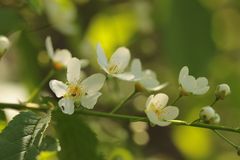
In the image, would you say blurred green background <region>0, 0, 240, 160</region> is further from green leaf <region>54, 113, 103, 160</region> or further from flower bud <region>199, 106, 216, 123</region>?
flower bud <region>199, 106, 216, 123</region>

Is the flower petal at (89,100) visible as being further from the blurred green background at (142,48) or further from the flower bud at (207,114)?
the blurred green background at (142,48)

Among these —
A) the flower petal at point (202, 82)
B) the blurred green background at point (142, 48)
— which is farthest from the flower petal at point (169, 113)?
the blurred green background at point (142, 48)

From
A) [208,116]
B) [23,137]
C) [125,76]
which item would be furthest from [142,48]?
[23,137]

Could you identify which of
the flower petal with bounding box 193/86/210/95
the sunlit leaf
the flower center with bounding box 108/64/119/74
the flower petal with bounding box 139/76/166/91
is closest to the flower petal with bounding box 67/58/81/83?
the flower center with bounding box 108/64/119/74

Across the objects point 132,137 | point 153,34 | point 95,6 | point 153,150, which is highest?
point 95,6

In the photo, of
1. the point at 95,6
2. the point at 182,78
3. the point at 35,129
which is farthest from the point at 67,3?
the point at 35,129

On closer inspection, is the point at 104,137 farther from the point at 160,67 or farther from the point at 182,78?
the point at 160,67

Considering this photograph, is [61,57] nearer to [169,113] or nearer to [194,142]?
[169,113]
